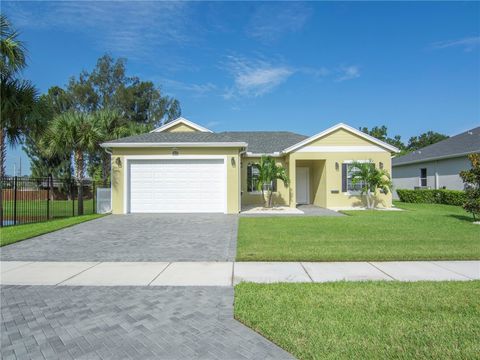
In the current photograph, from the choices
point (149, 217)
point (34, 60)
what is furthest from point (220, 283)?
point (34, 60)

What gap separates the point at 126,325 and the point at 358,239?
666cm

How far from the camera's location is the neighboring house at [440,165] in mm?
18531

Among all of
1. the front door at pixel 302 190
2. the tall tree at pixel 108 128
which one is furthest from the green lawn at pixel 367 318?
the front door at pixel 302 190

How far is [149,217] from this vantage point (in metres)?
13.0

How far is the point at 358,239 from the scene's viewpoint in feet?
26.8

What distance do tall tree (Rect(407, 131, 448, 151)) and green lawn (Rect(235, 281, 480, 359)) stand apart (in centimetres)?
5781

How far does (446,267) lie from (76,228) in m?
11.1

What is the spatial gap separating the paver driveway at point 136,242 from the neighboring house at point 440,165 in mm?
16041

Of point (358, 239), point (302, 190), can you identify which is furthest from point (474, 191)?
point (302, 190)

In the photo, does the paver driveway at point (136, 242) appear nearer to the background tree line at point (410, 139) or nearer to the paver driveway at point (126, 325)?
the paver driveway at point (126, 325)

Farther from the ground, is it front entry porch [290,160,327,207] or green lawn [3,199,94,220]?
front entry porch [290,160,327,207]

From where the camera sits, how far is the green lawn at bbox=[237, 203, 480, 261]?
21.1 feet

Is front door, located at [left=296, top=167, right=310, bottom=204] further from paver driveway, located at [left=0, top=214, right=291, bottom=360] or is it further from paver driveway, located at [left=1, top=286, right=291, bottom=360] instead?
paver driveway, located at [left=1, top=286, right=291, bottom=360]

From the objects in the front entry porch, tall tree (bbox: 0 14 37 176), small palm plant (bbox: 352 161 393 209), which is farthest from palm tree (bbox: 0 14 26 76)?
small palm plant (bbox: 352 161 393 209)
